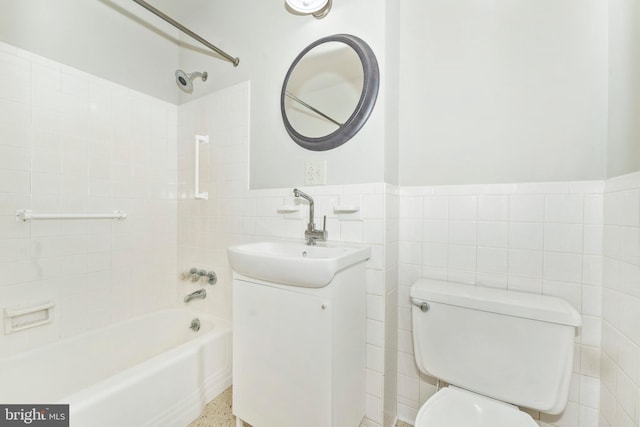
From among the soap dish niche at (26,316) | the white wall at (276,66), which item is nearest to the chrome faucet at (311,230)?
the white wall at (276,66)

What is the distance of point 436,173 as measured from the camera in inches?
49.0

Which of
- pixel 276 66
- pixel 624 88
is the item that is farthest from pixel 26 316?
pixel 624 88

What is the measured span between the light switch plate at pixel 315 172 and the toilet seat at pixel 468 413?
3.30 feet

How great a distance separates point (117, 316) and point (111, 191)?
804 mm

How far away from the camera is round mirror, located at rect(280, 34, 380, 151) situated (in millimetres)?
1194

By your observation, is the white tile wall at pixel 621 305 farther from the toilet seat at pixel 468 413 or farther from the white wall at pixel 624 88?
the toilet seat at pixel 468 413

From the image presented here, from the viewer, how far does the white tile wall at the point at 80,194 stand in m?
1.29

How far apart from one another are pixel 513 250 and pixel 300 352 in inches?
38.1

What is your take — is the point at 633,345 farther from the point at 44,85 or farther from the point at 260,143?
the point at 44,85

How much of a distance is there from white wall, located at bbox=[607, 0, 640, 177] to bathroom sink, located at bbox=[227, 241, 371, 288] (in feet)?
3.00

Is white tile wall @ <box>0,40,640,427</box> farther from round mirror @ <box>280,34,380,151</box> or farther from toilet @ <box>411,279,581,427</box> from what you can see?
round mirror @ <box>280,34,380,151</box>

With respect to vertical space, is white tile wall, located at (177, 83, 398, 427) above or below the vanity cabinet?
above

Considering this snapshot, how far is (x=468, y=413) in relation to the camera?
902 millimetres

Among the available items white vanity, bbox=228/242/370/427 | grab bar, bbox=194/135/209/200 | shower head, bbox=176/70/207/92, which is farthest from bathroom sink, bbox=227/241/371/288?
shower head, bbox=176/70/207/92
